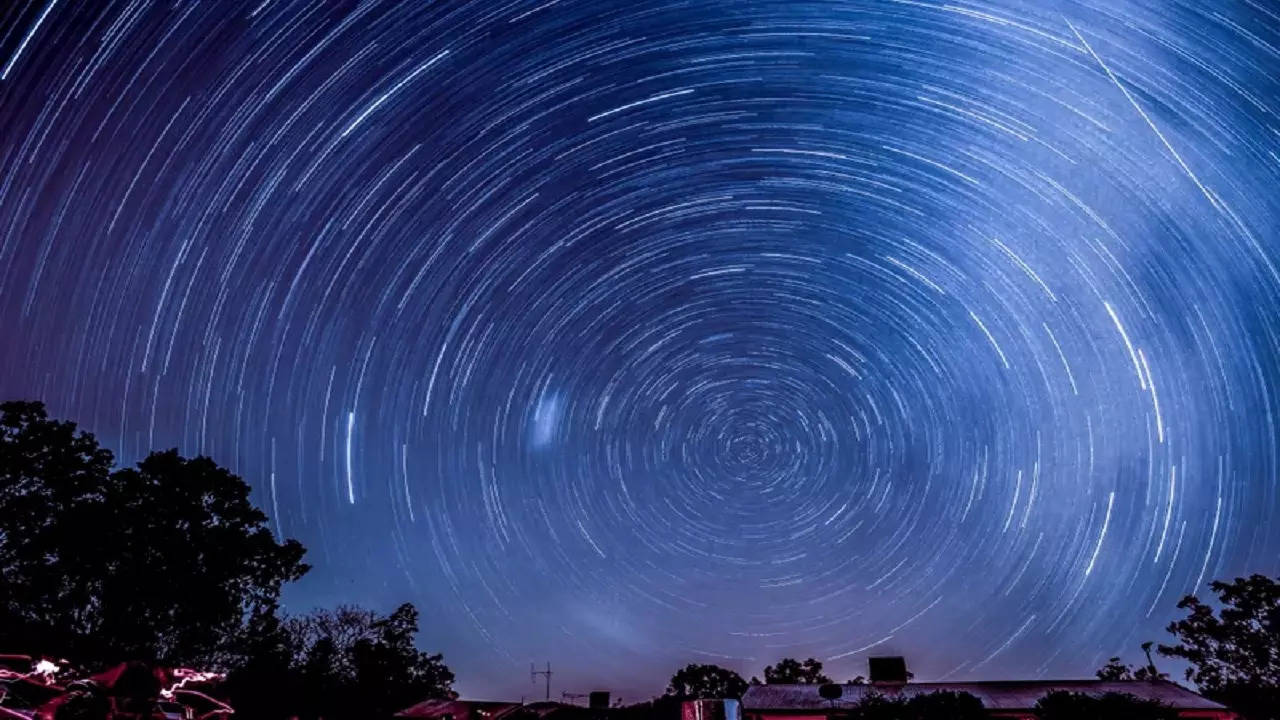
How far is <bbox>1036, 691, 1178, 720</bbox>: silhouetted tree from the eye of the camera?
58.5ft

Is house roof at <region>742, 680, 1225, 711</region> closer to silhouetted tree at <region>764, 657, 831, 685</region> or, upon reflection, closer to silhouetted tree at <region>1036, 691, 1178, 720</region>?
silhouetted tree at <region>1036, 691, 1178, 720</region>

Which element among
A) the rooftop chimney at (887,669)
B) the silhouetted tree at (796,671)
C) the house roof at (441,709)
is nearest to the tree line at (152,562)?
the house roof at (441,709)

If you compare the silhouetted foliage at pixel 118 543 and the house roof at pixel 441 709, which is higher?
the silhouetted foliage at pixel 118 543

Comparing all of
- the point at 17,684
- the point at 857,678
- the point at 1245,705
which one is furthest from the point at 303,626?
the point at 857,678

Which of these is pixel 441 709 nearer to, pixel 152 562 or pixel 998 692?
pixel 152 562

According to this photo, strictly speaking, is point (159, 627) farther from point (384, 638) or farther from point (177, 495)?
point (384, 638)

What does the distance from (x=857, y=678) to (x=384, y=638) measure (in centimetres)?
5620

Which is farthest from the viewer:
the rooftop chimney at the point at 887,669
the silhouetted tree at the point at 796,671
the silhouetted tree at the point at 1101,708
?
the silhouetted tree at the point at 796,671

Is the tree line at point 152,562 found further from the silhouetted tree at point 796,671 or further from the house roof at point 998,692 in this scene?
the silhouetted tree at point 796,671

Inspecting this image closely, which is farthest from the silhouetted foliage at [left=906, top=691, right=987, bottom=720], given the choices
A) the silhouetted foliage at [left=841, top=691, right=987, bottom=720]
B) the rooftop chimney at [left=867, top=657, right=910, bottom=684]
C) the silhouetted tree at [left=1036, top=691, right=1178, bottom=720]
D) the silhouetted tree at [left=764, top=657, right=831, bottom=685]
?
the silhouetted tree at [left=764, top=657, right=831, bottom=685]

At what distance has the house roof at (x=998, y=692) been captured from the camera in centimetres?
2819

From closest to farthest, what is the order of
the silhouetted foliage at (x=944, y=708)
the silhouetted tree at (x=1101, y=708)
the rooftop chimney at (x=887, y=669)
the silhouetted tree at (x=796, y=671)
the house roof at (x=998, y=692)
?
1. the silhouetted tree at (x=1101, y=708)
2. the silhouetted foliage at (x=944, y=708)
3. the house roof at (x=998, y=692)
4. the rooftop chimney at (x=887, y=669)
5. the silhouetted tree at (x=796, y=671)

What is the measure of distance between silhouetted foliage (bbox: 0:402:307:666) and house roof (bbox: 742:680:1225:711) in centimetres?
2331

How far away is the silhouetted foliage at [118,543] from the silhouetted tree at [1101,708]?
2680 cm
